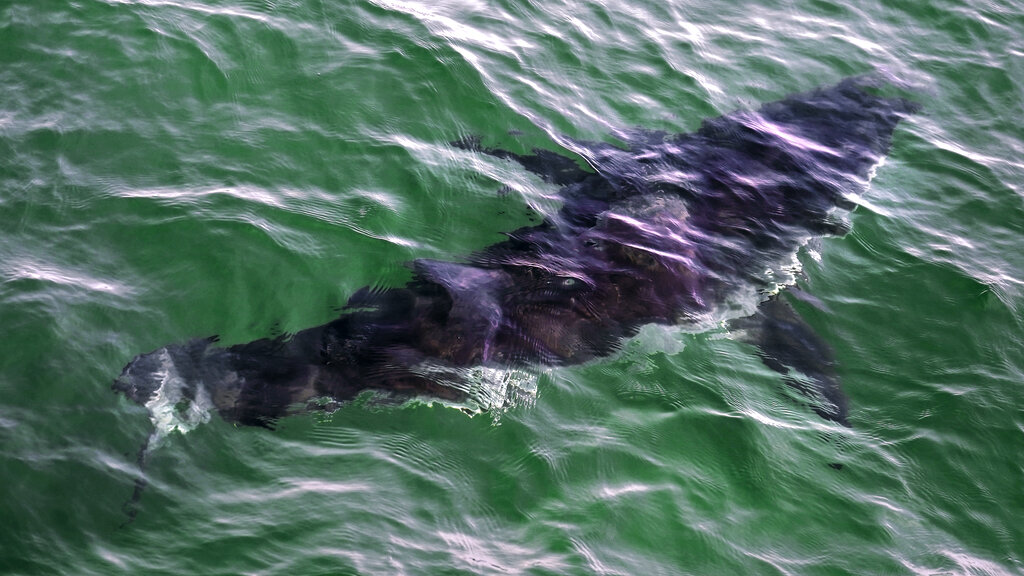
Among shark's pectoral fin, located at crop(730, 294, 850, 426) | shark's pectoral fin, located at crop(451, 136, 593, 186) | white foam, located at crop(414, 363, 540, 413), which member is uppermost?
shark's pectoral fin, located at crop(451, 136, 593, 186)

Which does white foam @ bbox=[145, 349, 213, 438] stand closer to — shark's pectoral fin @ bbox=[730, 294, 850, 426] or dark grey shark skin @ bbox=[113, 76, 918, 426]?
dark grey shark skin @ bbox=[113, 76, 918, 426]

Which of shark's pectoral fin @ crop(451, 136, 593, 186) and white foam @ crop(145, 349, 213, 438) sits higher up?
shark's pectoral fin @ crop(451, 136, 593, 186)

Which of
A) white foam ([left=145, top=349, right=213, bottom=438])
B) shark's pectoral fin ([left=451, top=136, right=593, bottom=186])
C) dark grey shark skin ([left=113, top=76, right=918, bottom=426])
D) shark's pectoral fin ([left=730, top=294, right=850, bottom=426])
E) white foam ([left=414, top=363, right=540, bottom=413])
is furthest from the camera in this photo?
shark's pectoral fin ([left=451, top=136, right=593, bottom=186])

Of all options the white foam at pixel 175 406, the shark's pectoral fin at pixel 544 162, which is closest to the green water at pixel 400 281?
the white foam at pixel 175 406

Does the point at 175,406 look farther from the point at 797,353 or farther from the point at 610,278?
the point at 797,353

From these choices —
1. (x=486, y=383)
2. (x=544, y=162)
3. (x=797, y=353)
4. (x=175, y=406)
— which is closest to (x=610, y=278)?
(x=486, y=383)

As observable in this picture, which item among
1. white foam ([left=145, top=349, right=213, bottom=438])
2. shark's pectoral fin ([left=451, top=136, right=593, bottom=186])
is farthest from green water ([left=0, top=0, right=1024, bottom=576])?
shark's pectoral fin ([left=451, top=136, right=593, bottom=186])

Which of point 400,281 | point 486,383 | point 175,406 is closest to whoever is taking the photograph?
point 175,406

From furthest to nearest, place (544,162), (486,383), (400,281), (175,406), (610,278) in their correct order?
(544,162) < (610,278) < (400,281) < (486,383) < (175,406)
